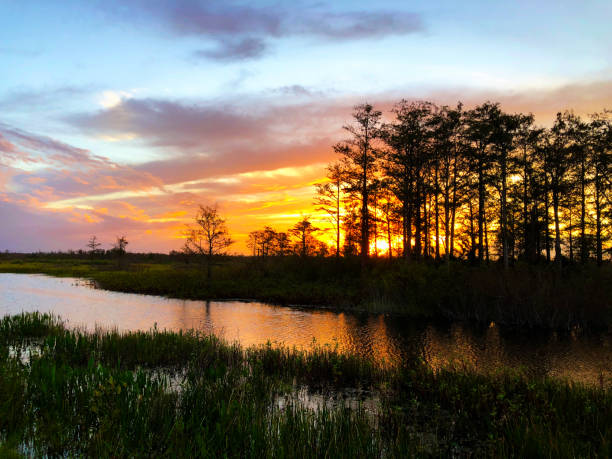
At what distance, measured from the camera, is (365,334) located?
71.2ft

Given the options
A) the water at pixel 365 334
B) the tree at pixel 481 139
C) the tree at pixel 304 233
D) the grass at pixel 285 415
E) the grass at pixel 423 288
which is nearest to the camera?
the grass at pixel 285 415

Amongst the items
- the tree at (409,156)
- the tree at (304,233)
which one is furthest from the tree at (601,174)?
the tree at (304,233)

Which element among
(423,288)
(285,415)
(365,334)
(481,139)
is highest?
(481,139)

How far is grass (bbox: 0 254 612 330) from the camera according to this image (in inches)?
944

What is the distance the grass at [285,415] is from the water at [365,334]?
2521 mm

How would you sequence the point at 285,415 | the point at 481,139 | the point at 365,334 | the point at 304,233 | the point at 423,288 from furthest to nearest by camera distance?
the point at 304,233 < the point at 481,139 < the point at 423,288 < the point at 365,334 < the point at 285,415

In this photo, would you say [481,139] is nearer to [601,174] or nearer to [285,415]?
A: [601,174]

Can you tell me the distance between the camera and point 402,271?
105ft

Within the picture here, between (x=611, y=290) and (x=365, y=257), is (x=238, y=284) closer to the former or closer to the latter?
(x=365, y=257)

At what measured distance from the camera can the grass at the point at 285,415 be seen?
625 cm

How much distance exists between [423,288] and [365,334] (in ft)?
31.6

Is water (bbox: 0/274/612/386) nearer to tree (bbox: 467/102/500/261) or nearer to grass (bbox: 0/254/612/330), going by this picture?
grass (bbox: 0/254/612/330)

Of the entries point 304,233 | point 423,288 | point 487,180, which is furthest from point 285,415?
point 304,233

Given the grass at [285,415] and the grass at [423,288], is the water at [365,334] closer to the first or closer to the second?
the grass at [423,288]
